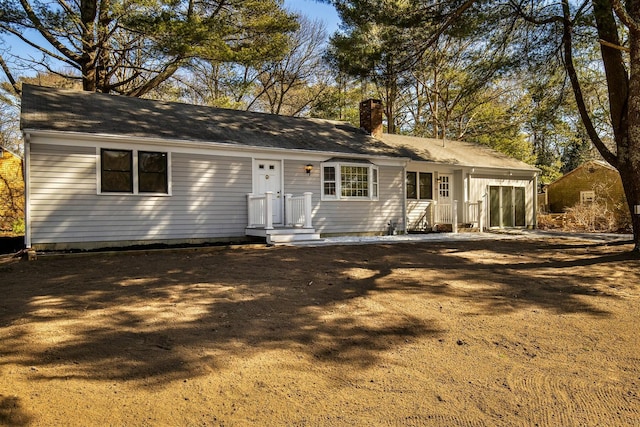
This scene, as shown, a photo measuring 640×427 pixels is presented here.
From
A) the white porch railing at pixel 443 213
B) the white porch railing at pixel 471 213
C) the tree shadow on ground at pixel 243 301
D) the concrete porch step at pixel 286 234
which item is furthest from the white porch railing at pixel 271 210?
the white porch railing at pixel 471 213

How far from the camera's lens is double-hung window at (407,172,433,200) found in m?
16.1

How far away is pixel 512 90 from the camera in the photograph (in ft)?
82.8

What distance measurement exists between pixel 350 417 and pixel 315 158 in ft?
34.5

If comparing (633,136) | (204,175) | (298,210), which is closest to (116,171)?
(204,175)

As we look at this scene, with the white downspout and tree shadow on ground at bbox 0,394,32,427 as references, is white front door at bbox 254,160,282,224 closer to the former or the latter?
the white downspout

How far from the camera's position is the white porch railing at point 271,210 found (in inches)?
Result: 438

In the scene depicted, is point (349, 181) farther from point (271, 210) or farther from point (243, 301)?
point (243, 301)

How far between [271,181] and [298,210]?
1163mm

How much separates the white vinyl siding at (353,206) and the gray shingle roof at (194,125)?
70 centimetres

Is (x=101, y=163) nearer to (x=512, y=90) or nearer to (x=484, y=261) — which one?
(x=484, y=261)

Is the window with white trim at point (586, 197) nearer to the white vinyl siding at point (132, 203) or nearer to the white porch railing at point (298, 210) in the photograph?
the white porch railing at point (298, 210)

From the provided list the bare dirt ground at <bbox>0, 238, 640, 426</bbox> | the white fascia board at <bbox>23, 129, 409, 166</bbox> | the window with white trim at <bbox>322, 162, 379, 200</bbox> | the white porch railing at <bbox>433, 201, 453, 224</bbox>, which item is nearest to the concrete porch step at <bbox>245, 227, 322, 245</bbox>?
the window with white trim at <bbox>322, 162, 379, 200</bbox>

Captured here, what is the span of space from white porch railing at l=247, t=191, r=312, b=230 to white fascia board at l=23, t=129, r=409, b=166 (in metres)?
1.22

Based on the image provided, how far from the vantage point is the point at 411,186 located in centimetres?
1617
